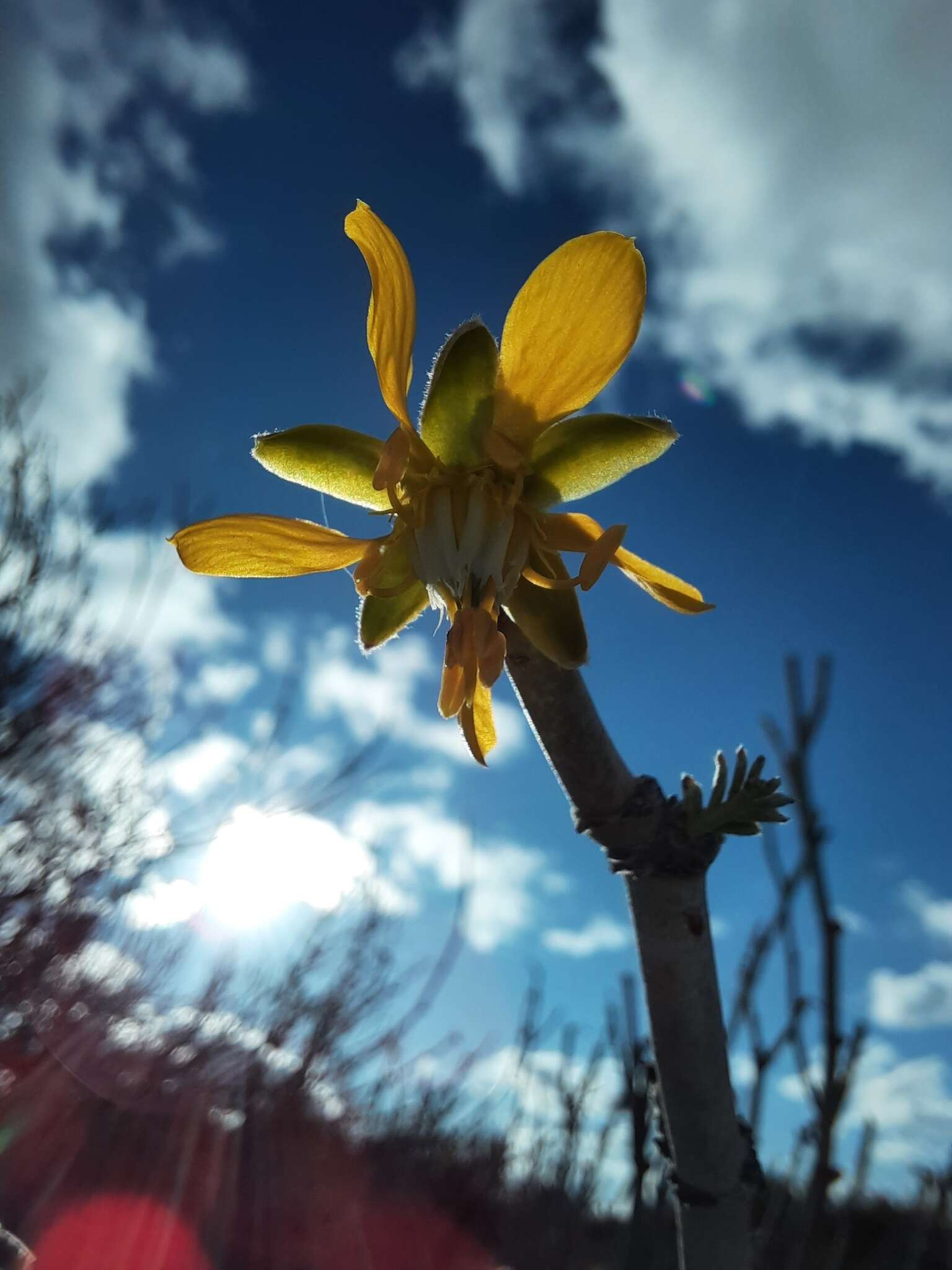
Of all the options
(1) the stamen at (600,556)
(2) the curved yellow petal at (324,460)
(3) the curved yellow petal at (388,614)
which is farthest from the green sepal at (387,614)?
(1) the stamen at (600,556)

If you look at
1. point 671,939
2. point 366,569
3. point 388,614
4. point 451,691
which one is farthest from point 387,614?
point 671,939

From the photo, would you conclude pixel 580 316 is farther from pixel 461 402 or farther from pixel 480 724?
pixel 480 724

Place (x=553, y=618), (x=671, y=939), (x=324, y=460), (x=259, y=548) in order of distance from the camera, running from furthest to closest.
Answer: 1. (x=324, y=460)
2. (x=259, y=548)
3. (x=553, y=618)
4. (x=671, y=939)

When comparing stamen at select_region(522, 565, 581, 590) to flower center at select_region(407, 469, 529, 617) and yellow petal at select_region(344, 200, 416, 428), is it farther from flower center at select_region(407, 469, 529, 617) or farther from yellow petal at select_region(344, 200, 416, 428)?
yellow petal at select_region(344, 200, 416, 428)

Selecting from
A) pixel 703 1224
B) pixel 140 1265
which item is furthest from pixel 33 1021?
pixel 703 1224

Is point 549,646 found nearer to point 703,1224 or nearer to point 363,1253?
point 703,1224

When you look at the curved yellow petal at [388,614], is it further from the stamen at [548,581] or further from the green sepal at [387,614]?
the stamen at [548,581]

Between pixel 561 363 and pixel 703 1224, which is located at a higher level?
pixel 561 363

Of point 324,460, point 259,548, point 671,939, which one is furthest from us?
point 324,460
